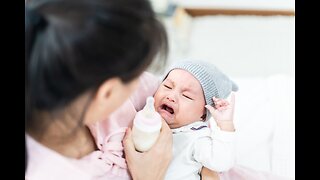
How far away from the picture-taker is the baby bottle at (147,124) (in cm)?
77

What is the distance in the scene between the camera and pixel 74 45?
0.53 meters

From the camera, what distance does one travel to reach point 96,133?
0.83 m

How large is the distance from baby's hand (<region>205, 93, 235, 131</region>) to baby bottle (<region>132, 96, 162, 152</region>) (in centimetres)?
15

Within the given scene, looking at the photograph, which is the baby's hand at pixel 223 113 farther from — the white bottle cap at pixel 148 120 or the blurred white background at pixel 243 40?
the blurred white background at pixel 243 40

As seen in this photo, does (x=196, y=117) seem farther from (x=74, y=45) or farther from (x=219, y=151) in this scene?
(x=74, y=45)

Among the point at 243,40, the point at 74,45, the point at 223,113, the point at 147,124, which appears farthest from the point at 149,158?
the point at 243,40

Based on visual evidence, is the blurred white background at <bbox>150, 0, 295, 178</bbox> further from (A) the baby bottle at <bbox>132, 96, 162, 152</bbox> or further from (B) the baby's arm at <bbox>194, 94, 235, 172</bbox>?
(A) the baby bottle at <bbox>132, 96, 162, 152</bbox>

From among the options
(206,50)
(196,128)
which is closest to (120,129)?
(196,128)

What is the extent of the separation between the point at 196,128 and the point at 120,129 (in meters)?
0.19

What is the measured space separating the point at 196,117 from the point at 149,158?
0.18 metres

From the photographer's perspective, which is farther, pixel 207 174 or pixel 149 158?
pixel 207 174
